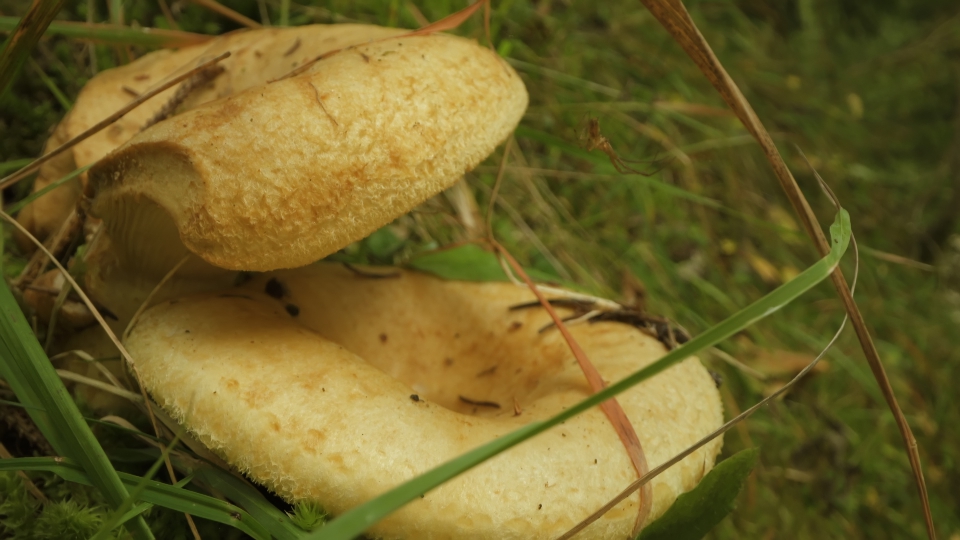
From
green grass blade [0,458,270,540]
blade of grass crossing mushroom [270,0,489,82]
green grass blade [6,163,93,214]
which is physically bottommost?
green grass blade [0,458,270,540]

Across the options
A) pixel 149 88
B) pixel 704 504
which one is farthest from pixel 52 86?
pixel 704 504

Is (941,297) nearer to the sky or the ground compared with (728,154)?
nearer to the ground

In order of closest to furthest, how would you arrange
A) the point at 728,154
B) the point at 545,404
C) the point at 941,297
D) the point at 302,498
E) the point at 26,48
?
the point at 302,498 → the point at 26,48 → the point at 545,404 → the point at 728,154 → the point at 941,297

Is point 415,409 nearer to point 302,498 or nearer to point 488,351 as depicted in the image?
point 302,498

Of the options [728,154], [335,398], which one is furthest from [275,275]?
[728,154]

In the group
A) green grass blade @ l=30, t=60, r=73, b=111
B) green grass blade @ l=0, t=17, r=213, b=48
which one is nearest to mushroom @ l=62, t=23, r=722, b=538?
green grass blade @ l=0, t=17, r=213, b=48

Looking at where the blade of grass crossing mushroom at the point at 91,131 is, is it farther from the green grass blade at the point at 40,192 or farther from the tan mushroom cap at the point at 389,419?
the tan mushroom cap at the point at 389,419

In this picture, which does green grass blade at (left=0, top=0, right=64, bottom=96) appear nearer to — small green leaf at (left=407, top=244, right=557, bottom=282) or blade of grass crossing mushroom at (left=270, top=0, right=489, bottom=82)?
blade of grass crossing mushroom at (left=270, top=0, right=489, bottom=82)

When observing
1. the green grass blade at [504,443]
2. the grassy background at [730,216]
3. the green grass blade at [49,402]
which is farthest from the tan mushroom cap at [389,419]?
the grassy background at [730,216]

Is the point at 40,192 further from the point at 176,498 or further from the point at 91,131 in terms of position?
the point at 176,498
